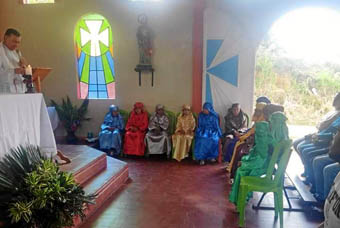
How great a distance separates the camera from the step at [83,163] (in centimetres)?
311

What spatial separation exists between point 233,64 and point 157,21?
1.61m

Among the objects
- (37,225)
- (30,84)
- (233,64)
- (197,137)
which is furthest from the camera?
(233,64)

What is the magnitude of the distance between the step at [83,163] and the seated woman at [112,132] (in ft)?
2.82

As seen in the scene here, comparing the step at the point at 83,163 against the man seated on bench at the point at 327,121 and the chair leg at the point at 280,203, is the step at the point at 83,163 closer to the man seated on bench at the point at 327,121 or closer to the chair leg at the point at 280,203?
the chair leg at the point at 280,203

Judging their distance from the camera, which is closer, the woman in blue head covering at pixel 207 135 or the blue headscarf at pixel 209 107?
the woman in blue head covering at pixel 207 135

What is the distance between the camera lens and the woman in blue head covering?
15.5 feet

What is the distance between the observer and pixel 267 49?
6.52 meters

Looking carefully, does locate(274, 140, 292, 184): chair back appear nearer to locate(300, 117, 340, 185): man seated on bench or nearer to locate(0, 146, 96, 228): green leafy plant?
locate(300, 117, 340, 185): man seated on bench

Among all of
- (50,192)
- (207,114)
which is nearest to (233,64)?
(207,114)

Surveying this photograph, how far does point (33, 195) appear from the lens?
1.97 meters

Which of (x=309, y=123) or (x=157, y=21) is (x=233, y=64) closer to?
(x=157, y=21)

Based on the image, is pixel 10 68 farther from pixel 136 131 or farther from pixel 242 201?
pixel 136 131

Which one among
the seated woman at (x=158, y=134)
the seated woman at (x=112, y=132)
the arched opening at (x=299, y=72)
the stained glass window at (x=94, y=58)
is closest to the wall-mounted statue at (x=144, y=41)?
the stained glass window at (x=94, y=58)

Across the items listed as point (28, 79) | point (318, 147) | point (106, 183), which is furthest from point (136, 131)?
point (318, 147)
